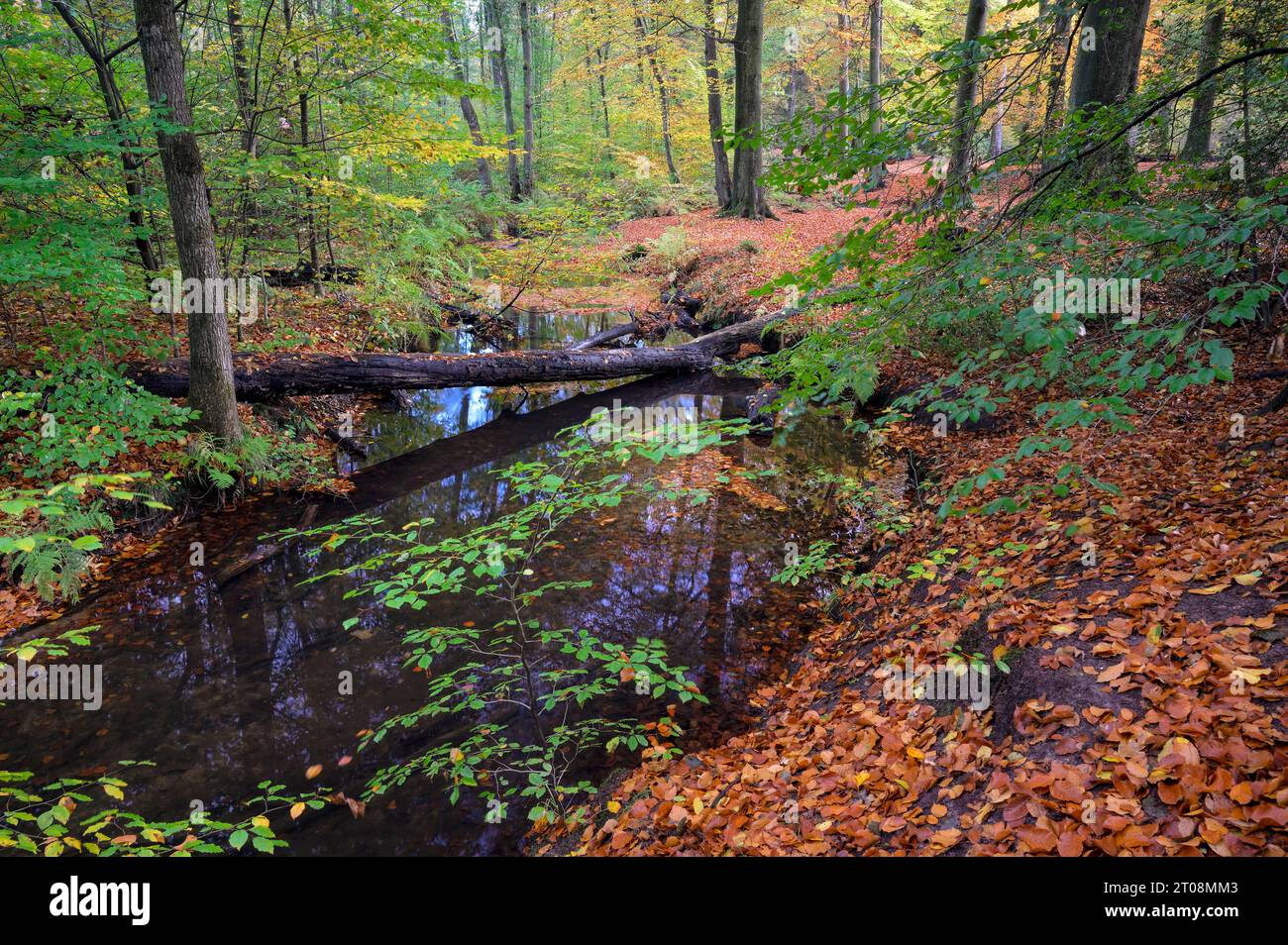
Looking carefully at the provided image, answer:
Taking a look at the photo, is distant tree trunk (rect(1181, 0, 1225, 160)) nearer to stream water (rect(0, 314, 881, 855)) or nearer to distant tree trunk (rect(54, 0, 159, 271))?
stream water (rect(0, 314, 881, 855))

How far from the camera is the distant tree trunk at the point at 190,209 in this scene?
6.33 meters

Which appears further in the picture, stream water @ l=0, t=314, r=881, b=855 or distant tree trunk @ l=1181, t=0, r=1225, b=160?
distant tree trunk @ l=1181, t=0, r=1225, b=160

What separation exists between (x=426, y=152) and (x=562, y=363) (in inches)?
167

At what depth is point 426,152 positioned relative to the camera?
9141mm

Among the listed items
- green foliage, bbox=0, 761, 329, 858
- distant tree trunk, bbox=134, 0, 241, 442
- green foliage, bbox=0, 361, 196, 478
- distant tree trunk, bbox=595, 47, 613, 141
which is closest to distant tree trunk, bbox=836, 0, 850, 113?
distant tree trunk, bbox=595, 47, 613, 141

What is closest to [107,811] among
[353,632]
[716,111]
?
[353,632]

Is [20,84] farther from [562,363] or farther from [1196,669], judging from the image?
[1196,669]

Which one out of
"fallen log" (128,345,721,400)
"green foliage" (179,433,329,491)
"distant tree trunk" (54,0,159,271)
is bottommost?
"green foliage" (179,433,329,491)

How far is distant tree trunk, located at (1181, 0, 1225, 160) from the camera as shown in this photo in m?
5.64

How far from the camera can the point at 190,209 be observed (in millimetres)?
6949

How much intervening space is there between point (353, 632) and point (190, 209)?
5260 millimetres

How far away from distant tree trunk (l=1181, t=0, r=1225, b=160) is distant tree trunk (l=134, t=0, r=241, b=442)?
922 cm

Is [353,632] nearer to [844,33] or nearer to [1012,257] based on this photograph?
[1012,257]

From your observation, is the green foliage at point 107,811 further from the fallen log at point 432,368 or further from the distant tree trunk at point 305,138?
the distant tree trunk at point 305,138
